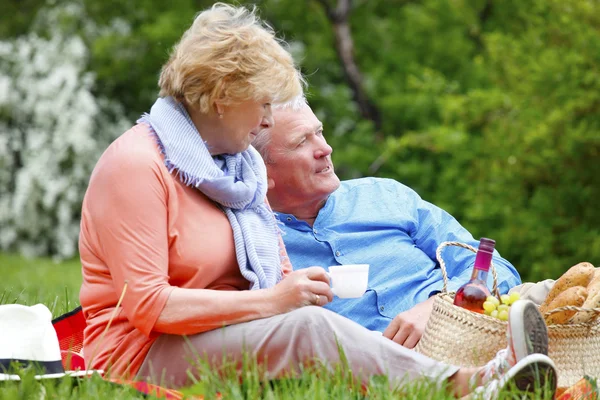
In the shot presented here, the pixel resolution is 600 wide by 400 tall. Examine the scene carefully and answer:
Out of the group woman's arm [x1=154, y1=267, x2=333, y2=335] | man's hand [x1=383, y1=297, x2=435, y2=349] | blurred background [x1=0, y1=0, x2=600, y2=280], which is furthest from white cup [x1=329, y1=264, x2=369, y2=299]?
blurred background [x1=0, y1=0, x2=600, y2=280]

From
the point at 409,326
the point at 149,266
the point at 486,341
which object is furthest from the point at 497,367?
the point at 149,266

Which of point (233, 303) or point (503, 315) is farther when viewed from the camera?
point (503, 315)

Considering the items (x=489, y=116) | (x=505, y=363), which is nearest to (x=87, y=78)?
(x=489, y=116)

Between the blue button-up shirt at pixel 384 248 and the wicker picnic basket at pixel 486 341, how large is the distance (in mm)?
695

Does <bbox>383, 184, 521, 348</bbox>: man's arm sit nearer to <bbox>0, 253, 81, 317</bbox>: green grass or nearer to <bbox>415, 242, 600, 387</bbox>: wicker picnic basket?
<bbox>415, 242, 600, 387</bbox>: wicker picnic basket

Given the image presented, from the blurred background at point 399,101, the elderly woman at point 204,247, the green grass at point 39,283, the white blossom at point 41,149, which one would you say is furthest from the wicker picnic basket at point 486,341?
the white blossom at point 41,149

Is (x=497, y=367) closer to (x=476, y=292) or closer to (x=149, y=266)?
(x=476, y=292)

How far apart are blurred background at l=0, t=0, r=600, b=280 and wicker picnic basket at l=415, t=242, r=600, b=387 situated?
18.4ft

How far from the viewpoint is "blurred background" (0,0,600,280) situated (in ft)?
31.0

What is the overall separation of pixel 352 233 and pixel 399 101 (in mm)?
8462

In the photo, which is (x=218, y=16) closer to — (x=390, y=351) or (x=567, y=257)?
(x=390, y=351)

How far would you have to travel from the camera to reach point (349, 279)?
3475mm

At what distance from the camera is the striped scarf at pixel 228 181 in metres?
3.55

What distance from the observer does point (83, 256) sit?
3602mm
